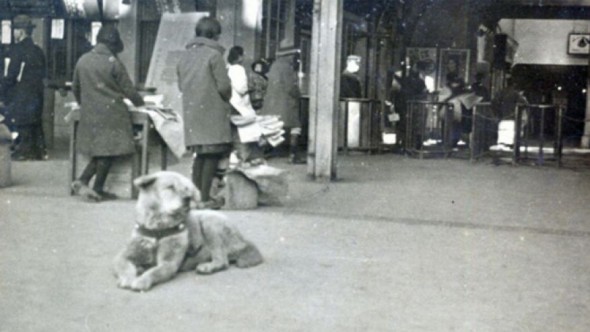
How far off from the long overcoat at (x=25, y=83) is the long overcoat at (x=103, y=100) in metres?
4.76

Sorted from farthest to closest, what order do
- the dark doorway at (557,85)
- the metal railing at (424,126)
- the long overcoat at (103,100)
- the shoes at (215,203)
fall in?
the dark doorway at (557,85) < the metal railing at (424,126) < the long overcoat at (103,100) < the shoes at (215,203)

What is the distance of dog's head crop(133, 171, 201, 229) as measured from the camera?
6.63 metres

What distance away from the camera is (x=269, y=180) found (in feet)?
35.6

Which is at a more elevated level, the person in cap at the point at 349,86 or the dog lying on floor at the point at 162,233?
the person in cap at the point at 349,86

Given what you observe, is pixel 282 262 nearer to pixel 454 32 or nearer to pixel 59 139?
pixel 59 139

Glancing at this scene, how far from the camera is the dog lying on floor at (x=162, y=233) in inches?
261

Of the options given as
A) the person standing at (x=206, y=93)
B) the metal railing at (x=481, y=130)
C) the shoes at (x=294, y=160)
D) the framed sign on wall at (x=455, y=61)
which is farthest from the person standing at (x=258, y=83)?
the framed sign on wall at (x=455, y=61)

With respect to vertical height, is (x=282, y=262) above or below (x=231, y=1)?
below

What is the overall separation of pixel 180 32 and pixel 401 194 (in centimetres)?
726

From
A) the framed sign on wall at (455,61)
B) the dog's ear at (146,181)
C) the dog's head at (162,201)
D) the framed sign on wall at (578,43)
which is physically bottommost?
the dog's head at (162,201)

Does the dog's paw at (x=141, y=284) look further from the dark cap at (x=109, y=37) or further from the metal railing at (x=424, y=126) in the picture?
the metal railing at (x=424, y=126)

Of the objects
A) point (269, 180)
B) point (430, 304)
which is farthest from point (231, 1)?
point (430, 304)

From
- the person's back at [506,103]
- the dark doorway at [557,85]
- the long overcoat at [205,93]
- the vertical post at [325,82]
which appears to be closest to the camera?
the long overcoat at [205,93]

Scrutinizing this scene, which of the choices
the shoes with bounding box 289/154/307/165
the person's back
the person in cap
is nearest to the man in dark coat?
the shoes with bounding box 289/154/307/165
